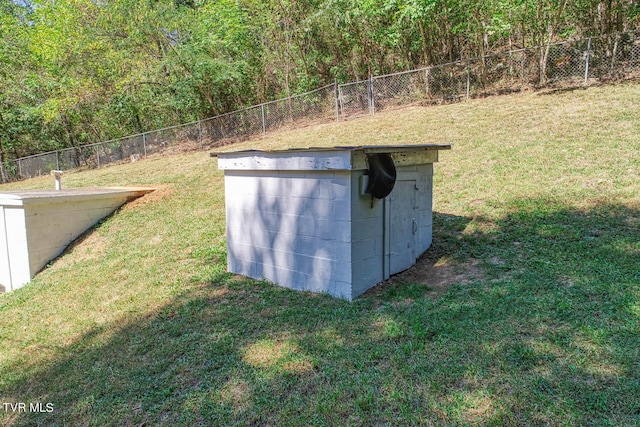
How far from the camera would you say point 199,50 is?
50.3 ft

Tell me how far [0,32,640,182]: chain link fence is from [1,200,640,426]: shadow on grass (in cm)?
867

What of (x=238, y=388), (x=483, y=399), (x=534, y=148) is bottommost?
(x=238, y=388)

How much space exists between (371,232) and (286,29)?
13.9m

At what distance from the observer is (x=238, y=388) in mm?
2740

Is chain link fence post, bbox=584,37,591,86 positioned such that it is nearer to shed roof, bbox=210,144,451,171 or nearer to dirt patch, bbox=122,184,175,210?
shed roof, bbox=210,144,451,171

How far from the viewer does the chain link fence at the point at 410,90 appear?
35.2 feet

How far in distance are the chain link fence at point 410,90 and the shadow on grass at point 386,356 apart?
28.4 ft

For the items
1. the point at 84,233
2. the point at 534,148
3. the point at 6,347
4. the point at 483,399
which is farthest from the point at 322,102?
the point at 483,399

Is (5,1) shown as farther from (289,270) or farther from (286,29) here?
(289,270)

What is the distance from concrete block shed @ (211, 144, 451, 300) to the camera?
12.5 ft

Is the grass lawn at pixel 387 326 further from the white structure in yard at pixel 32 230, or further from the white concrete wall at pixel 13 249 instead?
the white concrete wall at pixel 13 249

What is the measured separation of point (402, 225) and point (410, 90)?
32.3 feet

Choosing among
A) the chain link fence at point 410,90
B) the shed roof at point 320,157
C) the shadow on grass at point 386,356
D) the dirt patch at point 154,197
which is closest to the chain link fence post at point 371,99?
the chain link fence at point 410,90

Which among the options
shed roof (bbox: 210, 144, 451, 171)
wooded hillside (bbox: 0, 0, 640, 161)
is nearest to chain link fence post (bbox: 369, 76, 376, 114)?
wooded hillside (bbox: 0, 0, 640, 161)
